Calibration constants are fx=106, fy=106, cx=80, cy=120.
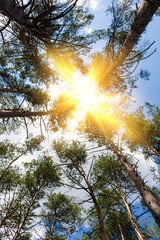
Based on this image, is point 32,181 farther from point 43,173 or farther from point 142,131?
point 142,131

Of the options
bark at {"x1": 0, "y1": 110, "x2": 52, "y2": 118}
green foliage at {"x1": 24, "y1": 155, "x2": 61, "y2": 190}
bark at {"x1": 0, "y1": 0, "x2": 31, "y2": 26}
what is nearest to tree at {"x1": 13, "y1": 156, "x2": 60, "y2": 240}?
green foliage at {"x1": 24, "y1": 155, "x2": 61, "y2": 190}

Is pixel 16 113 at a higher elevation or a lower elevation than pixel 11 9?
lower

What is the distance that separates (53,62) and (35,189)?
875 centimetres

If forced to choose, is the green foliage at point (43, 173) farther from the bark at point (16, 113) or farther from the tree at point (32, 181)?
the bark at point (16, 113)

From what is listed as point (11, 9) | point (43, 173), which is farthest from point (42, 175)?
point (11, 9)

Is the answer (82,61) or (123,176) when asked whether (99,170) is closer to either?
(123,176)

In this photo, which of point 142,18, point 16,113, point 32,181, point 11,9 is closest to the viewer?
point 142,18

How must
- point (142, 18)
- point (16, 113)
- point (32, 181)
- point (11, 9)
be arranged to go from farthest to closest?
point (32, 181)
point (16, 113)
point (11, 9)
point (142, 18)

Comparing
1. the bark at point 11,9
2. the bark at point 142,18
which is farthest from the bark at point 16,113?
the bark at point 142,18

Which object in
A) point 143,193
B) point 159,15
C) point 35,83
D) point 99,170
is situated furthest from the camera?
point 99,170

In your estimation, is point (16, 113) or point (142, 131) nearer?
point (16, 113)

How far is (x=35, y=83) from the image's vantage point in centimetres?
668

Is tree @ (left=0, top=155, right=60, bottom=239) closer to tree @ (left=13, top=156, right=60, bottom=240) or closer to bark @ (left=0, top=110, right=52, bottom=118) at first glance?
tree @ (left=13, top=156, right=60, bottom=240)

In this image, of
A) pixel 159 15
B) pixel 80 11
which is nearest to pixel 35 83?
pixel 80 11
